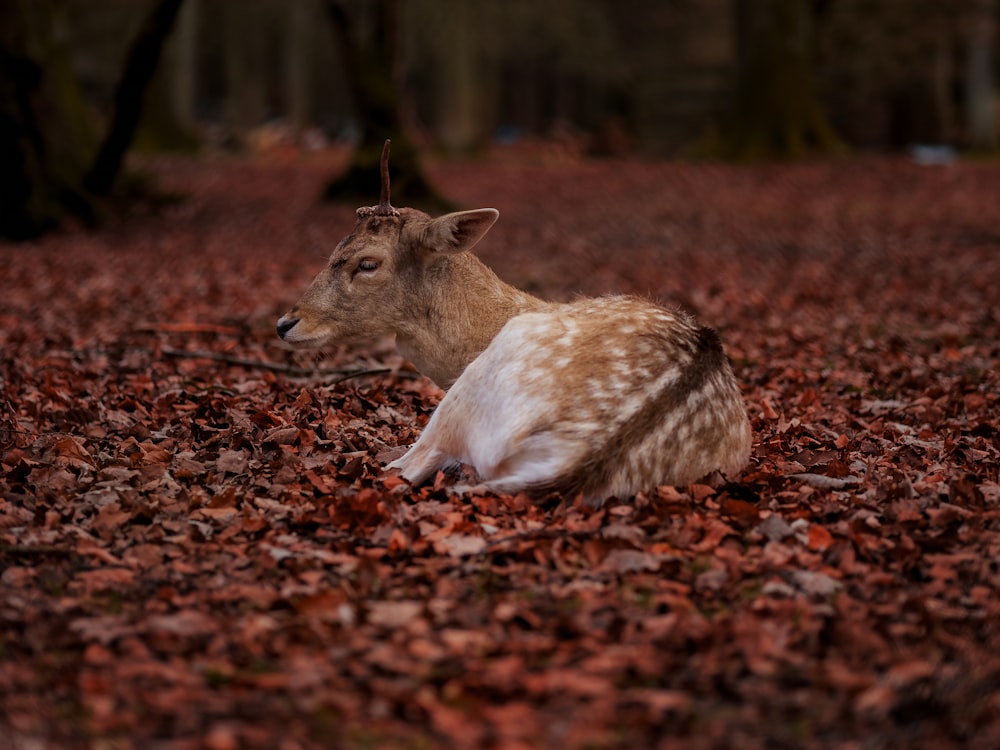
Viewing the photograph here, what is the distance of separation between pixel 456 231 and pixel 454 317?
50 cm

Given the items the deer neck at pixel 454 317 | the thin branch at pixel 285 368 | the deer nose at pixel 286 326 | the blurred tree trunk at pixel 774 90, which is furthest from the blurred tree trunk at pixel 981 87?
the deer nose at pixel 286 326

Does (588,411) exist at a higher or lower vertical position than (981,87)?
lower

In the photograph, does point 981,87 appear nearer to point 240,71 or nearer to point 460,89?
point 460,89

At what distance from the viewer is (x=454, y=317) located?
6.87 m

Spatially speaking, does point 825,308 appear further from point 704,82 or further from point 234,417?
point 704,82

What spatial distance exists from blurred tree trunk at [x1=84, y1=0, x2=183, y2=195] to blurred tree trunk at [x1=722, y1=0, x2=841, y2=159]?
52.4 ft

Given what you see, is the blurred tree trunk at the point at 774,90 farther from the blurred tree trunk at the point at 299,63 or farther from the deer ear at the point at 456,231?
the deer ear at the point at 456,231

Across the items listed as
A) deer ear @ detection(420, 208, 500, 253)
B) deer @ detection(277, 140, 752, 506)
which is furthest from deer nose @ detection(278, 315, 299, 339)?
deer ear @ detection(420, 208, 500, 253)

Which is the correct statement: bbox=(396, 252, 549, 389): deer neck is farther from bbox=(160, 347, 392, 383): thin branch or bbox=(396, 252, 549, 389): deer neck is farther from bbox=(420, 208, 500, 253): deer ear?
bbox=(160, 347, 392, 383): thin branch

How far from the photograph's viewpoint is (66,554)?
5.33 meters

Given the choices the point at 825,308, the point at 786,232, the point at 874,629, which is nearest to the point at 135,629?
the point at 874,629

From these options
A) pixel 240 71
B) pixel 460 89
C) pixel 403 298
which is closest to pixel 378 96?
pixel 403 298

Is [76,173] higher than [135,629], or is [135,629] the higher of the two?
Answer: [76,173]

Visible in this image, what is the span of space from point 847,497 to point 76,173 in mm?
14096
